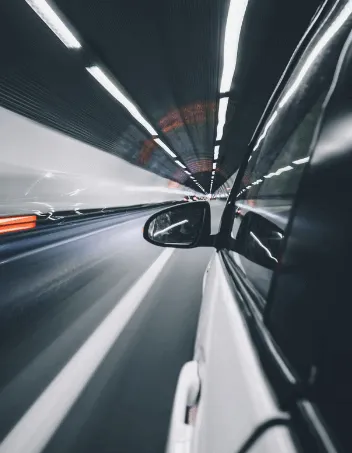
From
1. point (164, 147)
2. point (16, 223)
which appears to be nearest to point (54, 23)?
point (16, 223)

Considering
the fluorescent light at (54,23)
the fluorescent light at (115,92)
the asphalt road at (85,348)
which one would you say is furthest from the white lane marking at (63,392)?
the fluorescent light at (115,92)

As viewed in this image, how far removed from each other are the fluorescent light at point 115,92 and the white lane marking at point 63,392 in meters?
9.61

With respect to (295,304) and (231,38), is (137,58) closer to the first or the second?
(231,38)

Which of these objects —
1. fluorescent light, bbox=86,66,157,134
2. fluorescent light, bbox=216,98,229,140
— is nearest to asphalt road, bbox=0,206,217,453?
fluorescent light, bbox=86,66,157,134

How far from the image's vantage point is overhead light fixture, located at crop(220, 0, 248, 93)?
7.45 metres

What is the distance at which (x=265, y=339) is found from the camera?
0.73 meters

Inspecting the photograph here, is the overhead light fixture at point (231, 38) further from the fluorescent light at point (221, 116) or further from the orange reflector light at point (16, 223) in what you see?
the orange reflector light at point (16, 223)

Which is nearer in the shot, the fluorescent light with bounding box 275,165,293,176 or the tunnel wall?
the fluorescent light with bounding box 275,165,293,176

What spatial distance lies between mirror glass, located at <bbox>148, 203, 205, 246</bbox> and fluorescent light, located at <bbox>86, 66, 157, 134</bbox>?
10099 millimetres

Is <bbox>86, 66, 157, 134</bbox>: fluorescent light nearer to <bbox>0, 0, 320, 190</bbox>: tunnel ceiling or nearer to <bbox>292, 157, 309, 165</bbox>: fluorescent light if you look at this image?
<bbox>0, 0, 320, 190</bbox>: tunnel ceiling

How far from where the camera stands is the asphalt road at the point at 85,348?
1.88m

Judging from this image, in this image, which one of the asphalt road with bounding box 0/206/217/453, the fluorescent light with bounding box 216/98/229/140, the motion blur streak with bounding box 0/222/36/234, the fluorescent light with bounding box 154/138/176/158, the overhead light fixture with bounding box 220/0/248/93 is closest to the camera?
the asphalt road with bounding box 0/206/217/453

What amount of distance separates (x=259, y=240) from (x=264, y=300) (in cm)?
31

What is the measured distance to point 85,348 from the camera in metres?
2.84
